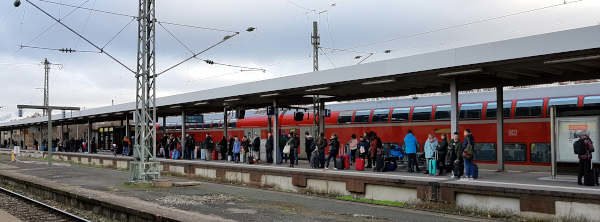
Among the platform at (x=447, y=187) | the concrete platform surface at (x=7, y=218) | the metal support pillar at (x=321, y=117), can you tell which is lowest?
the concrete platform surface at (x=7, y=218)

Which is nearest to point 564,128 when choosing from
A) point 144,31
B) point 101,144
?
point 144,31

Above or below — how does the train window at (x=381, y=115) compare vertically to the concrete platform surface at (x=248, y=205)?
above

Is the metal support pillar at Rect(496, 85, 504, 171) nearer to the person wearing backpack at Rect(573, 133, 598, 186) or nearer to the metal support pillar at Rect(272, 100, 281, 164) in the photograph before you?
the person wearing backpack at Rect(573, 133, 598, 186)

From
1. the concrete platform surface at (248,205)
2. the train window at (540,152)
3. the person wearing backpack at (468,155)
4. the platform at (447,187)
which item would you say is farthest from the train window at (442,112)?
the concrete platform surface at (248,205)

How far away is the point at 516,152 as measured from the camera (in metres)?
20.0

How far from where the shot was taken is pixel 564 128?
47.5ft

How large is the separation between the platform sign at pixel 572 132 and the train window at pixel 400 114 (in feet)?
32.7

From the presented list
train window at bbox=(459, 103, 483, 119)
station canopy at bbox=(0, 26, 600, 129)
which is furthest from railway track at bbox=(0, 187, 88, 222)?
train window at bbox=(459, 103, 483, 119)

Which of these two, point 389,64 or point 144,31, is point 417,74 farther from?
point 144,31

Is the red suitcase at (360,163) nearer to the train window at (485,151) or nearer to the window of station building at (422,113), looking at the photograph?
the train window at (485,151)

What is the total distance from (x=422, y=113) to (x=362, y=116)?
4.00 m

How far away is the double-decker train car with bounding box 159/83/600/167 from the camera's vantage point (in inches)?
759

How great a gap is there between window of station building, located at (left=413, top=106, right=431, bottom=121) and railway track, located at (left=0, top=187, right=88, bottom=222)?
14637 mm

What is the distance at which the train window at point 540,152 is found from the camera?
19000 mm
